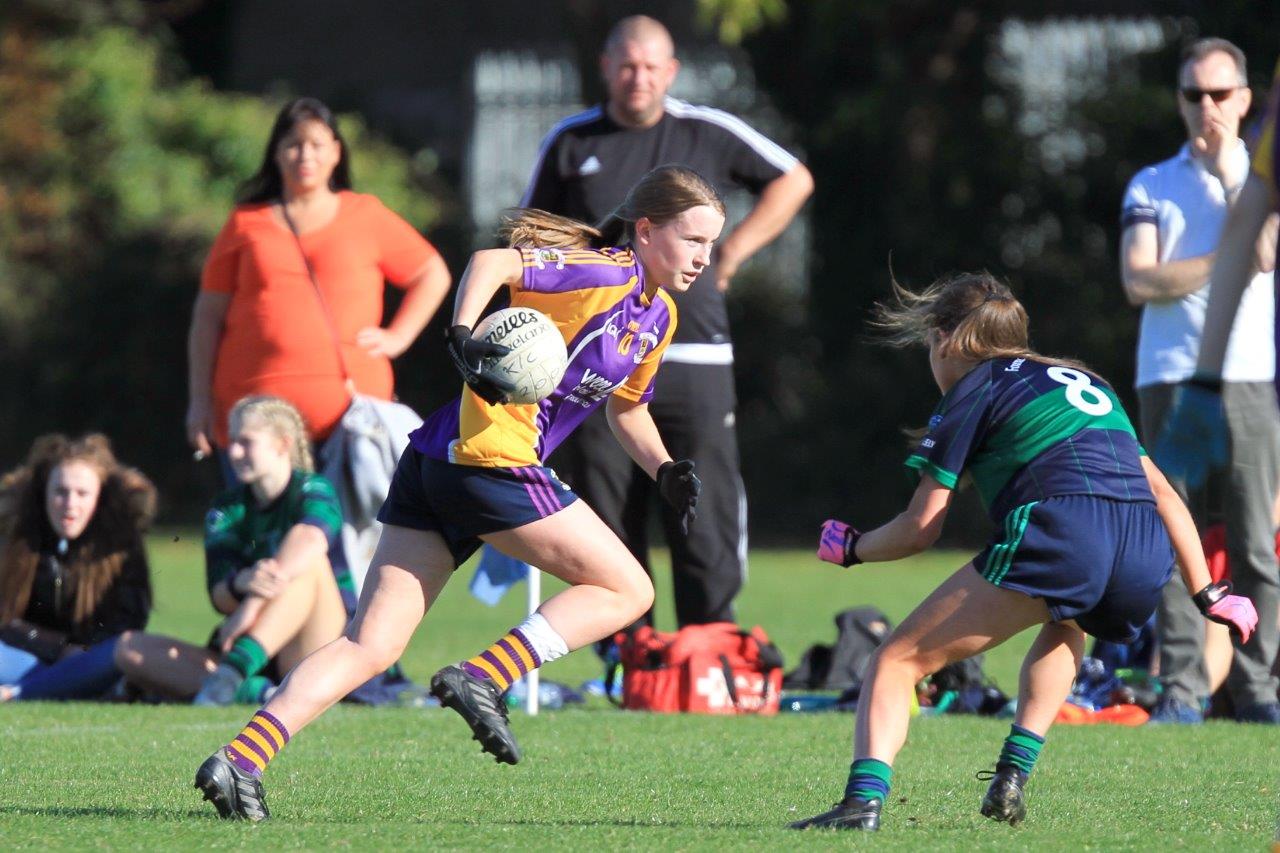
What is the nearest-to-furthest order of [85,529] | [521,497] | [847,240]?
[521,497]
[85,529]
[847,240]

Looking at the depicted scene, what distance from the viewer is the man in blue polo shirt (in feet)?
24.7

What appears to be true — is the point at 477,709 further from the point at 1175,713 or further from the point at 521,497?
the point at 1175,713

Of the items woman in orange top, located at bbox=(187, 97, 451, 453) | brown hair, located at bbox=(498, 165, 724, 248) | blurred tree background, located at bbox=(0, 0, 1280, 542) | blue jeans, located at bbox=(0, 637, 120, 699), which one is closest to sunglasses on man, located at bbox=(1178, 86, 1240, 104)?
brown hair, located at bbox=(498, 165, 724, 248)

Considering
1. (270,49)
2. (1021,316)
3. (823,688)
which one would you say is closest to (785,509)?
(823,688)

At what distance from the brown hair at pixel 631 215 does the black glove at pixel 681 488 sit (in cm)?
64

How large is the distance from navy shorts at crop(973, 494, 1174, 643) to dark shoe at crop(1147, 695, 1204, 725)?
2672 millimetres

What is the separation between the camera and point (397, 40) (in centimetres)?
2688

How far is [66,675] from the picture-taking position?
8.19 meters

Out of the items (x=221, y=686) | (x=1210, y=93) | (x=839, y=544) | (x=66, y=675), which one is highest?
(x=1210, y=93)

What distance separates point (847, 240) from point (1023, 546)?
1453 cm

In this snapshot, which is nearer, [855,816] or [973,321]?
[855,816]

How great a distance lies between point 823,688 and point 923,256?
10.1 m

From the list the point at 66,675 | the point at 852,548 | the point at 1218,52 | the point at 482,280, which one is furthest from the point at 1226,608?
the point at 66,675

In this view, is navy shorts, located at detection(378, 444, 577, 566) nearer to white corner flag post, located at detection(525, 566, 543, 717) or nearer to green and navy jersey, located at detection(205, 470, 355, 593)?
white corner flag post, located at detection(525, 566, 543, 717)
